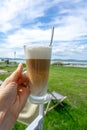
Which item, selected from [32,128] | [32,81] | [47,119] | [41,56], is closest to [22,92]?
[32,81]

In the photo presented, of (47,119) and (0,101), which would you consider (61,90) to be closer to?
(47,119)

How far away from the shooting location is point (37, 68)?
1351 mm

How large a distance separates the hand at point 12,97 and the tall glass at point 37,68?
4cm

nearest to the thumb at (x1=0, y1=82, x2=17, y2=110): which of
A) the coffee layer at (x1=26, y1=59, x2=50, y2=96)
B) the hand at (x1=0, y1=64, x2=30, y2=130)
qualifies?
the hand at (x1=0, y1=64, x2=30, y2=130)

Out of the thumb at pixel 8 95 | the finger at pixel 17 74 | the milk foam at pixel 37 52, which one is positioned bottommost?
the thumb at pixel 8 95

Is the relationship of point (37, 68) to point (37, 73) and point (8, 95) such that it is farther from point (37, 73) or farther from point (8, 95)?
point (8, 95)

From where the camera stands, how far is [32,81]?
1353 millimetres

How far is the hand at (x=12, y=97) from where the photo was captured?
3.76ft

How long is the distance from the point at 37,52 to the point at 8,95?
295 mm

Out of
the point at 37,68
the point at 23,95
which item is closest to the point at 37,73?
the point at 37,68

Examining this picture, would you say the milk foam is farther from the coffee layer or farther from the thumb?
the thumb

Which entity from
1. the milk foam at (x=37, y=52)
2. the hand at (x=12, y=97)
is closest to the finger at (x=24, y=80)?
the hand at (x=12, y=97)

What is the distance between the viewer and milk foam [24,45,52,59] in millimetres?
1356

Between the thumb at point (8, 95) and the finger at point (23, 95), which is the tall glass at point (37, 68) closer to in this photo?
the finger at point (23, 95)
